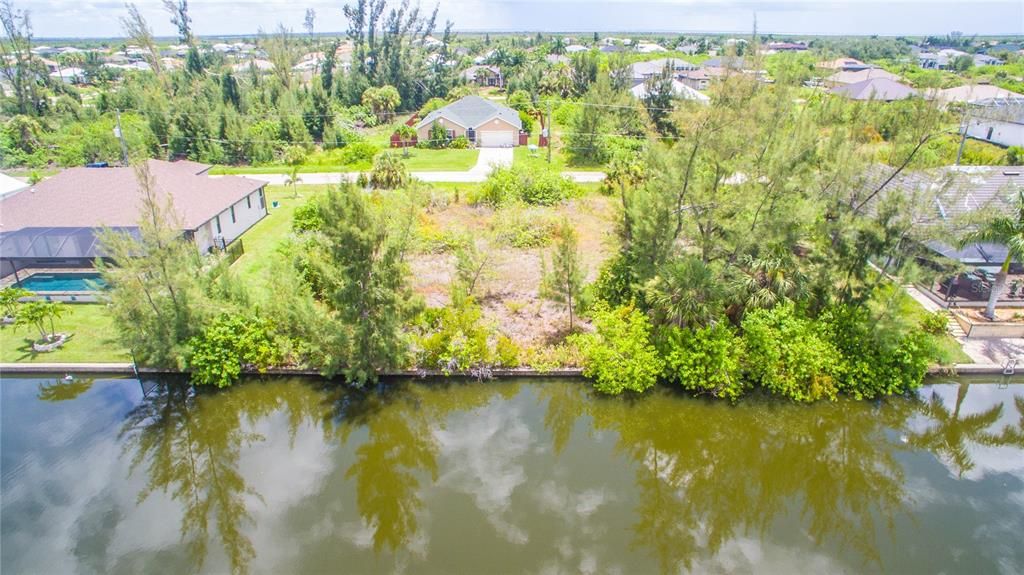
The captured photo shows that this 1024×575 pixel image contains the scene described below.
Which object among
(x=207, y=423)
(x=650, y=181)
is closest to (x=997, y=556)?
(x=650, y=181)

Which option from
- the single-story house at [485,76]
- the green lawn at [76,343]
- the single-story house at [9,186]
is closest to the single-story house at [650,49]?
the single-story house at [485,76]

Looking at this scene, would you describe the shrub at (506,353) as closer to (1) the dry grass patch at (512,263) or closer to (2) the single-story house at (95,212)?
(1) the dry grass patch at (512,263)

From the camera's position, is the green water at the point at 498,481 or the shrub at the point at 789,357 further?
the shrub at the point at 789,357

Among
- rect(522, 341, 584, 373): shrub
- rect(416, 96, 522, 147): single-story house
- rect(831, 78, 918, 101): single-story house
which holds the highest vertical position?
rect(831, 78, 918, 101): single-story house

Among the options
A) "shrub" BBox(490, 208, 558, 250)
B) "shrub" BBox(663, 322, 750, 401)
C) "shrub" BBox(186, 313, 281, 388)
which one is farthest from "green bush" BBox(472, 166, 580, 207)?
"shrub" BBox(186, 313, 281, 388)

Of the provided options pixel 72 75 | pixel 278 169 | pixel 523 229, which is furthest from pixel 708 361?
pixel 72 75

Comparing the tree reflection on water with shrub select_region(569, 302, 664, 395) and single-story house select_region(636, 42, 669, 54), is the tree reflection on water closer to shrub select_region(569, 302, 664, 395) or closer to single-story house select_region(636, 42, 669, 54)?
shrub select_region(569, 302, 664, 395)
